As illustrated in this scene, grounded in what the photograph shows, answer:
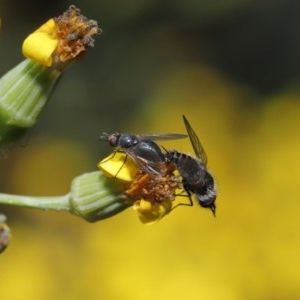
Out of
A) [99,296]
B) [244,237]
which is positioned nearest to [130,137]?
[99,296]

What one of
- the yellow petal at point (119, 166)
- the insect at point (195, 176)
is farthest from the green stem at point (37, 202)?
the insect at point (195, 176)

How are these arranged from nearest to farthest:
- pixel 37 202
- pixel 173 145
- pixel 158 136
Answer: pixel 37 202 < pixel 158 136 < pixel 173 145

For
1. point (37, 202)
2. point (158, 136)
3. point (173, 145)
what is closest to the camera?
point (37, 202)

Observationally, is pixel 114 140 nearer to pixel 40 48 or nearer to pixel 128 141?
pixel 128 141

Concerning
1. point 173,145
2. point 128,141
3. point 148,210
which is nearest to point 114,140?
point 128,141

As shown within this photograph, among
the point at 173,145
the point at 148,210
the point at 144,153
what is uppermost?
the point at 144,153

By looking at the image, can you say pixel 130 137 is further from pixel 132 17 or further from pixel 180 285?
pixel 132 17

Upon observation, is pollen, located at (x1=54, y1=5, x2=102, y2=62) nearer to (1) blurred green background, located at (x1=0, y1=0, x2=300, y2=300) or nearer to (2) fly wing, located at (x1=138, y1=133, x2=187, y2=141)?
(2) fly wing, located at (x1=138, y1=133, x2=187, y2=141)
